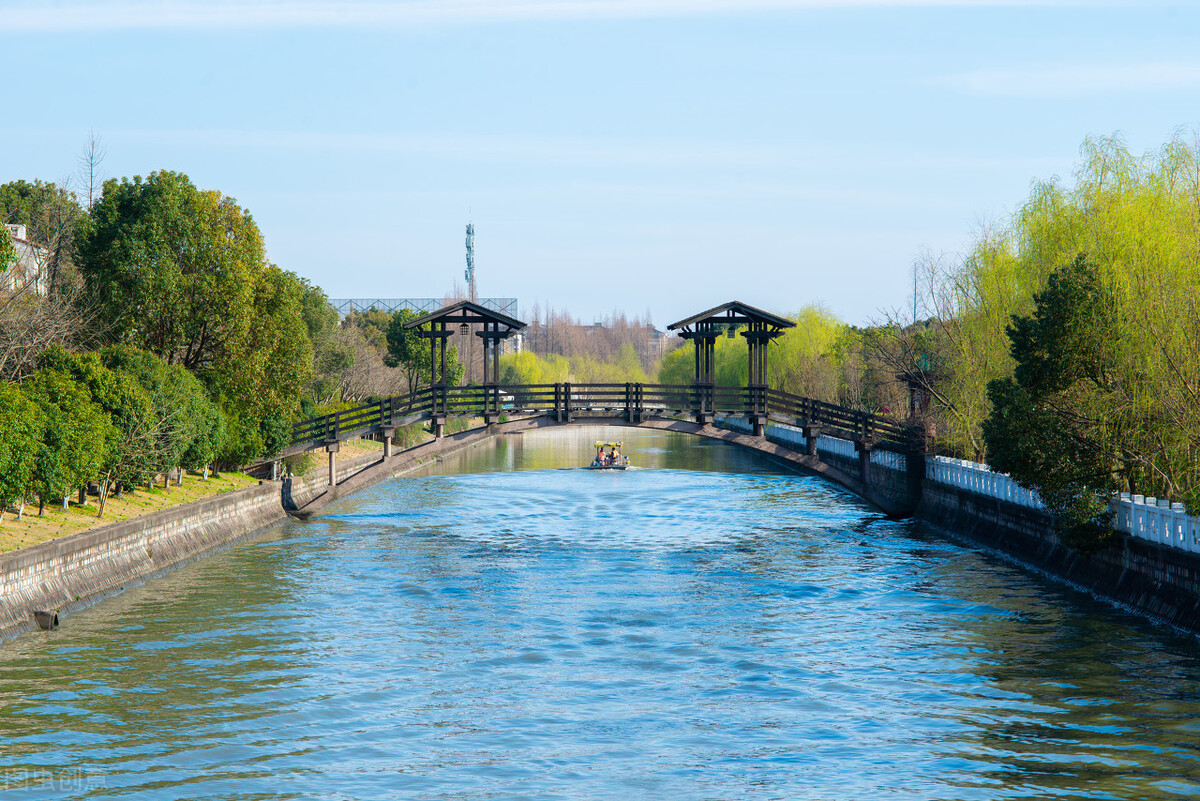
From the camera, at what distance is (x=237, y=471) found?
46.7 metres

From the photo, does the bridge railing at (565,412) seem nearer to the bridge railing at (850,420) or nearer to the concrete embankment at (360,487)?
the bridge railing at (850,420)

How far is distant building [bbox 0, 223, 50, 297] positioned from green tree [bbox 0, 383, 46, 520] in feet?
10.6

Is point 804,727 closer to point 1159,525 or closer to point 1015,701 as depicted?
point 1015,701

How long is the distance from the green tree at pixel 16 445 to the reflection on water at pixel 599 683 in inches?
125

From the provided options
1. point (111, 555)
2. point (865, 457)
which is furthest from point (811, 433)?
point (111, 555)

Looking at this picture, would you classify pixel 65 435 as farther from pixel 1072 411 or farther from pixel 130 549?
pixel 1072 411

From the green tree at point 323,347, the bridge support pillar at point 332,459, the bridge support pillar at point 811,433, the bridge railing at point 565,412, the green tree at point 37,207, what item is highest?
the green tree at point 37,207

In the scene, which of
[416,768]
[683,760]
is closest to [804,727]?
[683,760]

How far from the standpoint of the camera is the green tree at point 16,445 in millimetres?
26344

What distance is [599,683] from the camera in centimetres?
2170

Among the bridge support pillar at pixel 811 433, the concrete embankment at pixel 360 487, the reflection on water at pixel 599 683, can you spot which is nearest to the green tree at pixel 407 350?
the concrete embankment at pixel 360 487

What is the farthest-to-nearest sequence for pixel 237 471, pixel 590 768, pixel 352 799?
pixel 237 471 → pixel 590 768 → pixel 352 799

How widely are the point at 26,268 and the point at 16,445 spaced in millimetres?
27300

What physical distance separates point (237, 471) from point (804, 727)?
3249 centimetres
